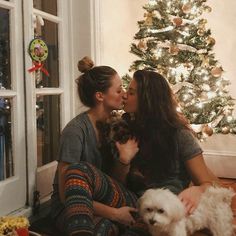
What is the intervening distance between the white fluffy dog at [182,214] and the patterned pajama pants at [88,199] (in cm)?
20

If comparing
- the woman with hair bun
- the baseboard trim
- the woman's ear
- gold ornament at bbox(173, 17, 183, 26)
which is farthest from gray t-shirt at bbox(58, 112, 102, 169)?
the baseboard trim

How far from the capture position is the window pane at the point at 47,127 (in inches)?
92.2

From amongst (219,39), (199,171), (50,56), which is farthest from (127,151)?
(219,39)

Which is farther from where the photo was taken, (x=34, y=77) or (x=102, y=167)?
(x=34, y=77)

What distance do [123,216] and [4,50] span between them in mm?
1075

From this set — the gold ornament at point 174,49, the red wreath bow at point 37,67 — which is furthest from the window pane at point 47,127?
the gold ornament at point 174,49

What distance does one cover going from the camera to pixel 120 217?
1.74 meters

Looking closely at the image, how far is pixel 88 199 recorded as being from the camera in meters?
1.60

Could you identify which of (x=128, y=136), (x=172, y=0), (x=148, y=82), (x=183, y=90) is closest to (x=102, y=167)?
(x=128, y=136)

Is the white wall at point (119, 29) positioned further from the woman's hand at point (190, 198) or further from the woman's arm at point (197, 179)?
the woman's hand at point (190, 198)

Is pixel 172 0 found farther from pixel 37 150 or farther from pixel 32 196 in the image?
pixel 32 196

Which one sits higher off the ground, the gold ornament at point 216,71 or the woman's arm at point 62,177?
the gold ornament at point 216,71

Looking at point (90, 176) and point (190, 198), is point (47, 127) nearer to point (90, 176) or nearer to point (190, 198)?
point (90, 176)

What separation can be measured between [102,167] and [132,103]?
0.39 metres
